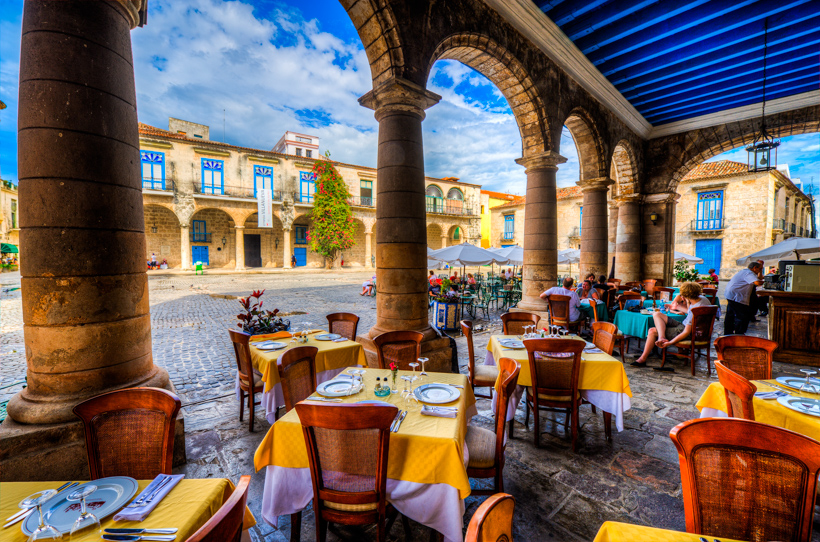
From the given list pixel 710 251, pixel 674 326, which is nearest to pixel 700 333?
pixel 674 326

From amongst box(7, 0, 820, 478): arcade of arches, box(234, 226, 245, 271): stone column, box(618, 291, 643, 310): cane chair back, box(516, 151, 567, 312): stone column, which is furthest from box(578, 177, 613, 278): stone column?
box(234, 226, 245, 271): stone column

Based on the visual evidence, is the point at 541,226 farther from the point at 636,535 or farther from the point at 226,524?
the point at 226,524

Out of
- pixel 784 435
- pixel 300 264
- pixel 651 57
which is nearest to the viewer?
pixel 784 435

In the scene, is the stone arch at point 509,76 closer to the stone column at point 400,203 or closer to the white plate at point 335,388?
the stone column at point 400,203

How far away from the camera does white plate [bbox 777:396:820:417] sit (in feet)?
7.17

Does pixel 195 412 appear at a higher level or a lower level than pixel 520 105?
lower

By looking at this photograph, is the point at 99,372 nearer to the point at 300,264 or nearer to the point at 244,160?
the point at 244,160

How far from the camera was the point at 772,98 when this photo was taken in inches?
347

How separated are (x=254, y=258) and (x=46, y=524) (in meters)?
26.7

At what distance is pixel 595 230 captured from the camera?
27.1ft

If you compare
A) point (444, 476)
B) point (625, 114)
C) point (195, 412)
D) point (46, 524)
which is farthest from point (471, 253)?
point (46, 524)

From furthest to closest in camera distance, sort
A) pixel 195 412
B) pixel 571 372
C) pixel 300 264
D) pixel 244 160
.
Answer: pixel 300 264 < pixel 244 160 < pixel 195 412 < pixel 571 372

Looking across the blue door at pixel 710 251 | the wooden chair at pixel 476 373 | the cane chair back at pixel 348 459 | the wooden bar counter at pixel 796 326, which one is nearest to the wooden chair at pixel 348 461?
the cane chair back at pixel 348 459

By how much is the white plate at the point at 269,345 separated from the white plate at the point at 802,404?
4112 mm
